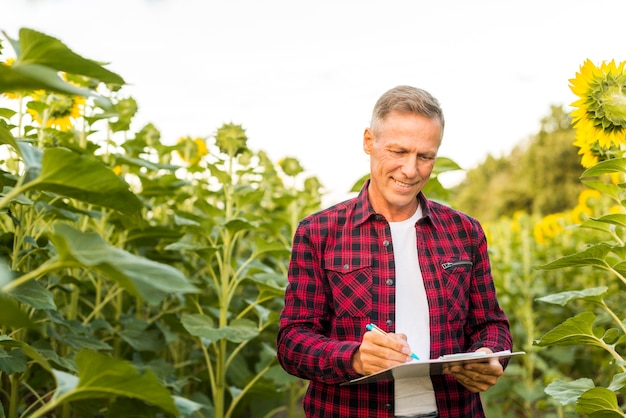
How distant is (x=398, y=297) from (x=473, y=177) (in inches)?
1947

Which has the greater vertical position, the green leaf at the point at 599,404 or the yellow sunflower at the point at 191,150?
the yellow sunflower at the point at 191,150

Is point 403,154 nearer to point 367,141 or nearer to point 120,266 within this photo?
point 367,141

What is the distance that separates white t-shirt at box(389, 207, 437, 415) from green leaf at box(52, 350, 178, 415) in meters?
0.84

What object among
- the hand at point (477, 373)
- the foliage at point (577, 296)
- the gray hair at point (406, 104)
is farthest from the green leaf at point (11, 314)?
the foliage at point (577, 296)

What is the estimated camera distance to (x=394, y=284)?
185 centimetres

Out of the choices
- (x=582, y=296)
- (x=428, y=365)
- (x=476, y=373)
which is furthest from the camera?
(x=582, y=296)

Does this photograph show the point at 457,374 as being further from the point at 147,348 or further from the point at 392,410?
the point at 147,348

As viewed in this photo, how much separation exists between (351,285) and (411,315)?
6.9 inches

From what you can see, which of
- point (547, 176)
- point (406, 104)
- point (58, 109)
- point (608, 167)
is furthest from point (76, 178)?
point (547, 176)

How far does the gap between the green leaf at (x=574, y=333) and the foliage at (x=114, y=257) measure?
39.4 inches

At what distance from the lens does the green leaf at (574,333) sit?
1901 mm

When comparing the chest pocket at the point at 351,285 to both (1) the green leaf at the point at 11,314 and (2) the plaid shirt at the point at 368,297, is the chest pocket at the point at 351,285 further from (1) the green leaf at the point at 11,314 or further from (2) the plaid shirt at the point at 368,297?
(1) the green leaf at the point at 11,314

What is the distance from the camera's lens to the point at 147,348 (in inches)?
119

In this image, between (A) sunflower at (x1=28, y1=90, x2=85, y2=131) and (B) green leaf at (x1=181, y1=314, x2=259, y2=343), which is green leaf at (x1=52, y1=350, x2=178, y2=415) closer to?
(B) green leaf at (x1=181, y1=314, x2=259, y2=343)
